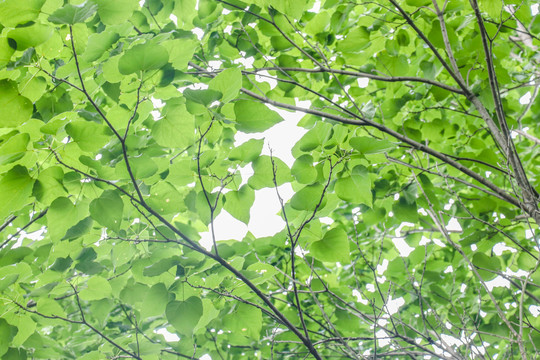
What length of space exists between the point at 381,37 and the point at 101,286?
1.58 metres

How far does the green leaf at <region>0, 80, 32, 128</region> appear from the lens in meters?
1.03

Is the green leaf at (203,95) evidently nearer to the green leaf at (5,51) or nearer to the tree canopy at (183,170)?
the tree canopy at (183,170)

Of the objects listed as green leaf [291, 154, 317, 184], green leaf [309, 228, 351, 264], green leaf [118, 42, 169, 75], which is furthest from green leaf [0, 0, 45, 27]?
green leaf [309, 228, 351, 264]

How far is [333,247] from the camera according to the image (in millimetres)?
1286

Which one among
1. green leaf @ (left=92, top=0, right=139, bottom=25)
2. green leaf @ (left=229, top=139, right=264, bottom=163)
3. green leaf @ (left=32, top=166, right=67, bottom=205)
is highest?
green leaf @ (left=92, top=0, right=139, bottom=25)

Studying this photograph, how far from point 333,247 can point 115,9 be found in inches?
37.4

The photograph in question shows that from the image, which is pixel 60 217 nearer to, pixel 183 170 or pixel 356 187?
pixel 183 170

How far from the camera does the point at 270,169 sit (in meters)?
1.21

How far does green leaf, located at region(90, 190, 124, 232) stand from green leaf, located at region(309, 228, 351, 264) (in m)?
0.62

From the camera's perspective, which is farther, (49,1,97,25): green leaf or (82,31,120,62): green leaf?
(82,31,120,62): green leaf

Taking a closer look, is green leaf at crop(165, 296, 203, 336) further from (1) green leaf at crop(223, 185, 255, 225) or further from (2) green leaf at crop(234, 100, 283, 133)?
(2) green leaf at crop(234, 100, 283, 133)

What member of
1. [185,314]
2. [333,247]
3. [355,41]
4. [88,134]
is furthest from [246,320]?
[355,41]

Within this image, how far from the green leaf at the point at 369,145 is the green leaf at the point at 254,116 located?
25cm

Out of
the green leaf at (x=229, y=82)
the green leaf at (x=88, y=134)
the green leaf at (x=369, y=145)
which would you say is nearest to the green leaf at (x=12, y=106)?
the green leaf at (x=88, y=134)
